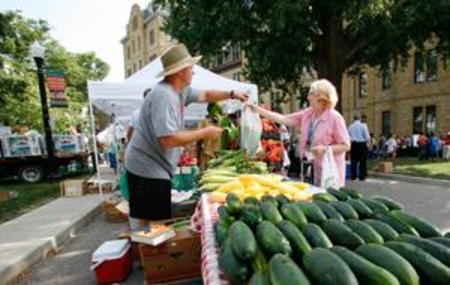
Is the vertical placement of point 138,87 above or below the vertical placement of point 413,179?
above

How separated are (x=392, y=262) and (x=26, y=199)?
10193 mm

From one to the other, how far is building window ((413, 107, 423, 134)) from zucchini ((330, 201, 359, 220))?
25809 millimetres

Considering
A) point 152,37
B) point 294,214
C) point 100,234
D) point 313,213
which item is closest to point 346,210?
point 313,213

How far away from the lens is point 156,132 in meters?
2.82

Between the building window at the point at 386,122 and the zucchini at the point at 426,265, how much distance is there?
28327 mm

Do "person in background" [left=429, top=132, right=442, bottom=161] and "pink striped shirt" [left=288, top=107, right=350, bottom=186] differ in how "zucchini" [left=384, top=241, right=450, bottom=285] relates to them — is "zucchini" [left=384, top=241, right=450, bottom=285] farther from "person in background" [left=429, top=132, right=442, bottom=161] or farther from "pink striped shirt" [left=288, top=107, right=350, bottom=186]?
"person in background" [left=429, top=132, right=442, bottom=161]

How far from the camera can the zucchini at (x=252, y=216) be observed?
6.99 feet

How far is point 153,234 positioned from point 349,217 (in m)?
1.59

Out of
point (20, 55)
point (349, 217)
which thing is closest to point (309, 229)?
point (349, 217)

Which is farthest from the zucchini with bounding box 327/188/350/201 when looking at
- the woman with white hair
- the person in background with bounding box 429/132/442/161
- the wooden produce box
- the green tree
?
the person in background with bounding box 429/132/442/161

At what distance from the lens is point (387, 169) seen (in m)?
13.5

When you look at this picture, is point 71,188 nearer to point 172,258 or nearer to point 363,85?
point 172,258

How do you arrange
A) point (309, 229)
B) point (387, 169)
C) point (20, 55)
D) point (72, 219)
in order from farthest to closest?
point (20, 55) < point (387, 169) < point (72, 219) < point (309, 229)

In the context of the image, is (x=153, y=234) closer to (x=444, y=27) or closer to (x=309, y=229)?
(x=309, y=229)
